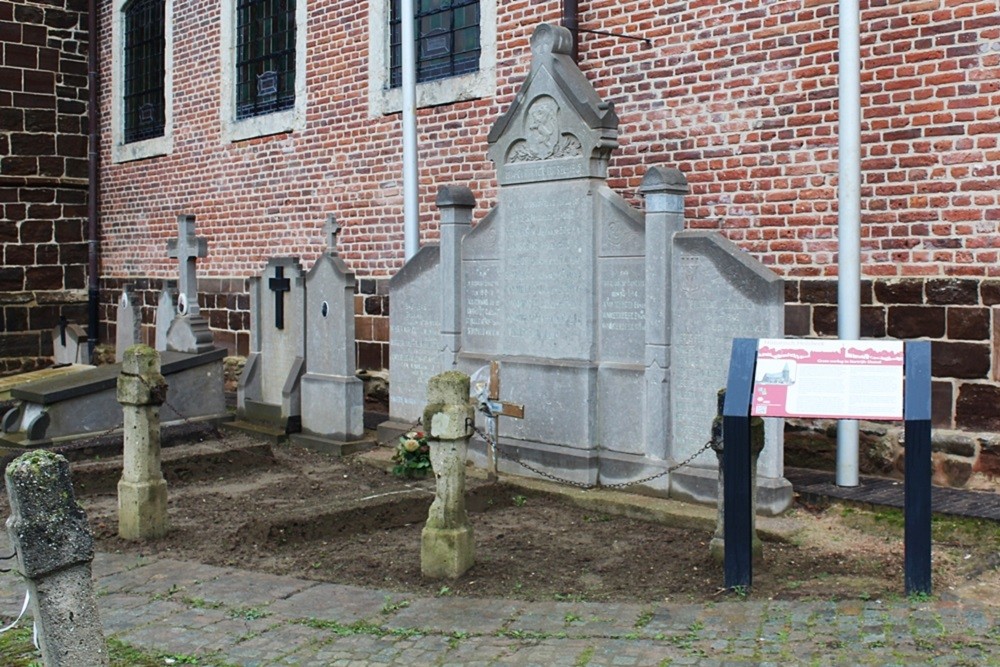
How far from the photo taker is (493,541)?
276 inches

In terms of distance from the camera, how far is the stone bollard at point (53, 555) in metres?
3.73

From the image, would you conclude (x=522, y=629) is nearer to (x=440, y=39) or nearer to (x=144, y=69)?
(x=440, y=39)

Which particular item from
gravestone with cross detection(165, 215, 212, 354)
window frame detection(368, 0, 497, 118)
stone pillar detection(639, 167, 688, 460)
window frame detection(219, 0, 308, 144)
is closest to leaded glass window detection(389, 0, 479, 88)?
window frame detection(368, 0, 497, 118)

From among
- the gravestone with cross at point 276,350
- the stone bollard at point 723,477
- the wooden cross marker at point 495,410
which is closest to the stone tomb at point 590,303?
the wooden cross marker at point 495,410

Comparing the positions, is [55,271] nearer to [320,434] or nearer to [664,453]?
[320,434]

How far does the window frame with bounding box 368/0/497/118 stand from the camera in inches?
439

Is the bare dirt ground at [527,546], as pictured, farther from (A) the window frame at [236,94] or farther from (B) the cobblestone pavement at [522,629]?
(A) the window frame at [236,94]

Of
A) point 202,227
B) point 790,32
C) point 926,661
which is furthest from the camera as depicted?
point 202,227

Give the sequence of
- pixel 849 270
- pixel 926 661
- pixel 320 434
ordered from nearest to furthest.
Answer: pixel 926 661 < pixel 849 270 < pixel 320 434

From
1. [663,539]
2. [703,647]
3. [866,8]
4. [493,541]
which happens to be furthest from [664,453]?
[866,8]

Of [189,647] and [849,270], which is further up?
[849,270]

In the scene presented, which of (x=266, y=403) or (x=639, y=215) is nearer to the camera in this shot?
(x=639, y=215)

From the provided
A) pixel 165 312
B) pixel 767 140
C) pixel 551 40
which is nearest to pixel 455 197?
pixel 551 40

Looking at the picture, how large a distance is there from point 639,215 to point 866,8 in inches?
86.3
